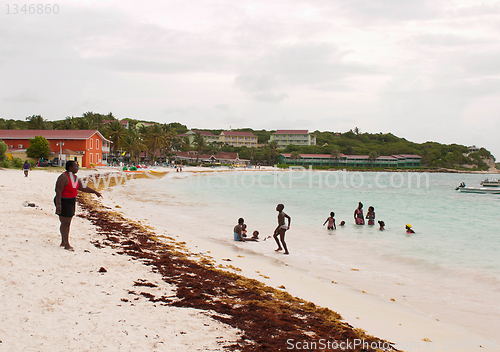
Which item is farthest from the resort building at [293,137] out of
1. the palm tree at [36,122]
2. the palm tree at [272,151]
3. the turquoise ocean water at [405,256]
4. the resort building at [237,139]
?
the turquoise ocean water at [405,256]

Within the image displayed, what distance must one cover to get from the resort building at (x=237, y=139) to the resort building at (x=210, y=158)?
1318 inches

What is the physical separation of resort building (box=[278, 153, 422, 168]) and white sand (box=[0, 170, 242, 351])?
123241 millimetres

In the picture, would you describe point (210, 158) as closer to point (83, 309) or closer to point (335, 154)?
point (335, 154)

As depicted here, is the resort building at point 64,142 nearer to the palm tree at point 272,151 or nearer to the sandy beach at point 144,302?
the sandy beach at point 144,302

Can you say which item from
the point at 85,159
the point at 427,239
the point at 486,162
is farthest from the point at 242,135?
the point at 427,239

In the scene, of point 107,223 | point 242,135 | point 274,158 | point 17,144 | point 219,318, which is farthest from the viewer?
point 242,135

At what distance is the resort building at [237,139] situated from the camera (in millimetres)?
153375

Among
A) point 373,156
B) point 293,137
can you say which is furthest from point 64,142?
point 293,137

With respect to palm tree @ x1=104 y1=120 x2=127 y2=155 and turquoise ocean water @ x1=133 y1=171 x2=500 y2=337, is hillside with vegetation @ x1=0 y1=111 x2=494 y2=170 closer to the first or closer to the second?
palm tree @ x1=104 y1=120 x2=127 y2=155

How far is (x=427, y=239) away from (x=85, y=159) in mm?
48498

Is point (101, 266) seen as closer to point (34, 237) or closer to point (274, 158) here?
point (34, 237)

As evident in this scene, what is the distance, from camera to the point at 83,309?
13.6 ft

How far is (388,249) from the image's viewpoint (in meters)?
11.3

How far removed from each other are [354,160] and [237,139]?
2181 inches
